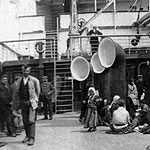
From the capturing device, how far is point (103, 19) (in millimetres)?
19344

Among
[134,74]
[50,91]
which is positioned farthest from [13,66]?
[134,74]

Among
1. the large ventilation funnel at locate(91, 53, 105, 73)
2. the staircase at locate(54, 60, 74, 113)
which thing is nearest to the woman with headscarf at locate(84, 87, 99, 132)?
the large ventilation funnel at locate(91, 53, 105, 73)

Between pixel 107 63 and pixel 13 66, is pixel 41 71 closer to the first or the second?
pixel 13 66

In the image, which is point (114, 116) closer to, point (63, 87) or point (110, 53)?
point (110, 53)

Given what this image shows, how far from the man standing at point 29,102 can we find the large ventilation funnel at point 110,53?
10.3ft

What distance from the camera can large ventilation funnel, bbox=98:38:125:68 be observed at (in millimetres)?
10031

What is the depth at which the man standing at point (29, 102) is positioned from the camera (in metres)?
7.58

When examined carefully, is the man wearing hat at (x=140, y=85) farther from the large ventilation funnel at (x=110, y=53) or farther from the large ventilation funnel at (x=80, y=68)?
the large ventilation funnel at (x=110, y=53)

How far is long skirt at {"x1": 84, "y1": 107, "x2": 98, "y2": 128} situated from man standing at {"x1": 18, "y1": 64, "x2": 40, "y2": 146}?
2217mm

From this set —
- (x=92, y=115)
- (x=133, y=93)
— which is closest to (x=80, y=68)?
(x=133, y=93)

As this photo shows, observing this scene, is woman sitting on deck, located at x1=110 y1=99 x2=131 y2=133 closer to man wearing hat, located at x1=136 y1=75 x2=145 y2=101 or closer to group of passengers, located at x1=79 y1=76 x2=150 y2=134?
group of passengers, located at x1=79 y1=76 x2=150 y2=134

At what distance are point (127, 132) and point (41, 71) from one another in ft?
22.2

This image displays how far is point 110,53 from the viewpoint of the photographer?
10.2 m

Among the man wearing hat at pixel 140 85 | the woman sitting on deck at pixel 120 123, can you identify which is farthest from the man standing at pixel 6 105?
the man wearing hat at pixel 140 85
